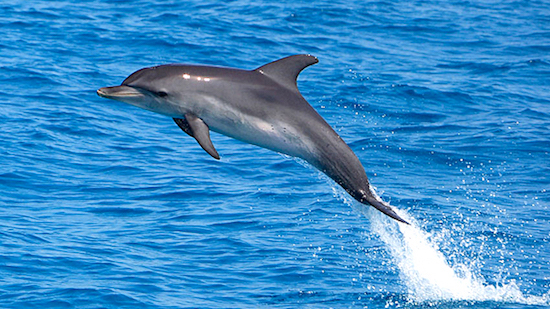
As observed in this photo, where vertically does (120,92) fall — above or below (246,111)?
above

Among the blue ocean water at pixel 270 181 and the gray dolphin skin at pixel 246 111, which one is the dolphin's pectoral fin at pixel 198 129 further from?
the blue ocean water at pixel 270 181

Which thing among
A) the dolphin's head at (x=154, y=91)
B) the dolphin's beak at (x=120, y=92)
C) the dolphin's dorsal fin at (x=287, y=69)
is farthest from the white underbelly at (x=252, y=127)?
the dolphin's beak at (x=120, y=92)

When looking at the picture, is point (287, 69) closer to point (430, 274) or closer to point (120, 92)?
point (120, 92)

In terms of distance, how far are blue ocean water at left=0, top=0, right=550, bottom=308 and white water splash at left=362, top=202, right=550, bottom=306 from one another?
0.08 ft

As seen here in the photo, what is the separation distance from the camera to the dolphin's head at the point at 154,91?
693 centimetres

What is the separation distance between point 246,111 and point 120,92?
1019 mm

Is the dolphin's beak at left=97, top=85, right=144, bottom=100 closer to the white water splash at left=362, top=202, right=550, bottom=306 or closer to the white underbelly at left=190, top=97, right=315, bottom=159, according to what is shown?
the white underbelly at left=190, top=97, right=315, bottom=159

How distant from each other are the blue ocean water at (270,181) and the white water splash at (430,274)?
3cm

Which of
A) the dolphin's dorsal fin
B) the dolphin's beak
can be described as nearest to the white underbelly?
the dolphin's dorsal fin

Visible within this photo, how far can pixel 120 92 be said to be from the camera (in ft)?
22.7

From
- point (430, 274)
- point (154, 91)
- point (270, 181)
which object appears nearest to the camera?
point (154, 91)

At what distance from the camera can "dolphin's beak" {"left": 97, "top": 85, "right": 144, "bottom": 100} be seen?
6.87m

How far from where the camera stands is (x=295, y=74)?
7246 mm

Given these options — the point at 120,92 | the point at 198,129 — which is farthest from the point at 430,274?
the point at 120,92
